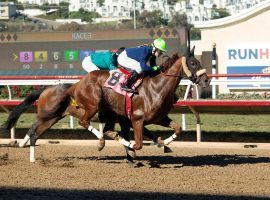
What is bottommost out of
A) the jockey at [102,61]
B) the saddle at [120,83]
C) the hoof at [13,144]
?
the hoof at [13,144]

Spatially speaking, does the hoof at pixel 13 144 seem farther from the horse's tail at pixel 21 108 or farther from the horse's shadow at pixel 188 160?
the horse's shadow at pixel 188 160

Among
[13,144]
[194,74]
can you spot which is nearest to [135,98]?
[194,74]

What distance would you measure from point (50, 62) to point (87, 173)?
81.0ft

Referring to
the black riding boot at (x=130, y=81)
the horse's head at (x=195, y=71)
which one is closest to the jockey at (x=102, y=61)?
the black riding boot at (x=130, y=81)

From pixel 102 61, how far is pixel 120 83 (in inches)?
33.6

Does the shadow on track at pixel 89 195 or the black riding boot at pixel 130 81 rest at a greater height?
the black riding boot at pixel 130 81

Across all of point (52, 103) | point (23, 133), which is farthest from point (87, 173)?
point (23, 133)

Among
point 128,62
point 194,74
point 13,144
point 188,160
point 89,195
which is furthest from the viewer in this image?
point 13,144

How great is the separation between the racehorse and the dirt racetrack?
55 cm

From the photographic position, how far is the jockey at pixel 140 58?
10469 millimetres

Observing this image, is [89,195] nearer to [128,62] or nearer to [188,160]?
[128,62]

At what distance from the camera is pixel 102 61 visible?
11.4m

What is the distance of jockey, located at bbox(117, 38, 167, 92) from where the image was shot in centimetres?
1047

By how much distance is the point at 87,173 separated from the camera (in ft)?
32.2
